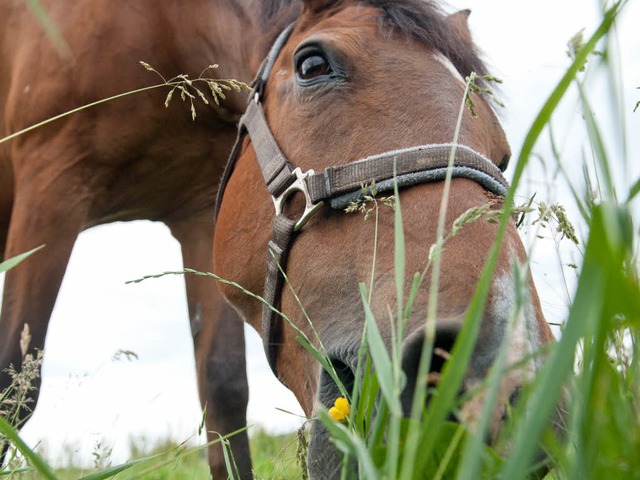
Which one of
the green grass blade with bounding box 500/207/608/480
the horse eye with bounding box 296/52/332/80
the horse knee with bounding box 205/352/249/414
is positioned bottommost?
the horse knee with bounding box 205/352/249/414

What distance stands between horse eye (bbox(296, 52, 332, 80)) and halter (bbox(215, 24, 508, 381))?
0.22 metres

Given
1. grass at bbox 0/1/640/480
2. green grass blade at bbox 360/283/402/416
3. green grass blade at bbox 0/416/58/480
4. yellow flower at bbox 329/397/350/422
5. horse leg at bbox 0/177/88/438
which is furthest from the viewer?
horse leg at bbox 0/177/88/438

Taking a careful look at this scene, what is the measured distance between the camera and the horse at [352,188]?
4.86ft

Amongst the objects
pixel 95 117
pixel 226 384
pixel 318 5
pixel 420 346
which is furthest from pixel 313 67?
pixel 226 384

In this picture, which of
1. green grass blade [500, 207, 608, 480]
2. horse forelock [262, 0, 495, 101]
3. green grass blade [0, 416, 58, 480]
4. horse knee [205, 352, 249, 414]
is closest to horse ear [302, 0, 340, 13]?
horse forelock [262, 0, 495, 101]

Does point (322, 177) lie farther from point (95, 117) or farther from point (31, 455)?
point (95, 117)

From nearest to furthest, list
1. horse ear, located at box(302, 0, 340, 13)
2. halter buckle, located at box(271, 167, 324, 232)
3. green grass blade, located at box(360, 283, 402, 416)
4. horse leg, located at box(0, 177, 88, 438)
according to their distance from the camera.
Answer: green grass blade, located at box(360, 283, 402, 416) → halter buckle, located at box(271, 167, 324, 232) → horse ear, located at box(302, 0, 340, 13) → horse leg, located at box(0, 177, 88, 438)

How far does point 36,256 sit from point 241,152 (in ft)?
3.59

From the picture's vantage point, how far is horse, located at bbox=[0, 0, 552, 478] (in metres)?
1.70

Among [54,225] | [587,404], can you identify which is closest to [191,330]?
[54,225]

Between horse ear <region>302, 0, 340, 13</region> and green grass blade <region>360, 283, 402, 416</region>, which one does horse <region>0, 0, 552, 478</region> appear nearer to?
horse ear <region>302, 0, 340, 13</region>

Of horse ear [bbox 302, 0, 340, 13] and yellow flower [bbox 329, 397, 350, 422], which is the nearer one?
yellow flower [bbox 329, 397, 350, 422]

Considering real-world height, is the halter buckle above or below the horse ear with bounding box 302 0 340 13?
below

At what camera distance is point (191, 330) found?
3961mm
